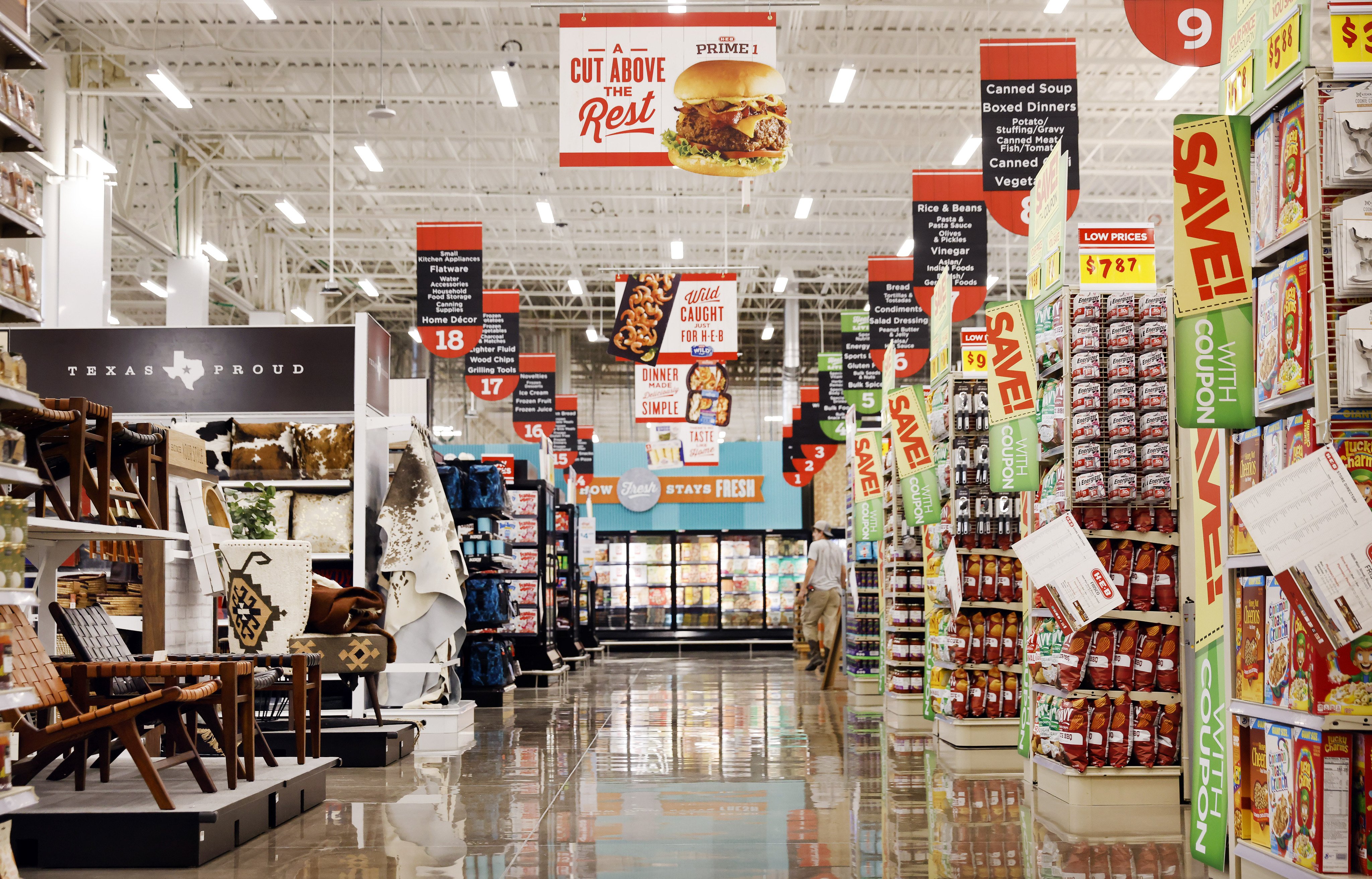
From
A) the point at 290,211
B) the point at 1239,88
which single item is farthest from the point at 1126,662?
the point at 290,211

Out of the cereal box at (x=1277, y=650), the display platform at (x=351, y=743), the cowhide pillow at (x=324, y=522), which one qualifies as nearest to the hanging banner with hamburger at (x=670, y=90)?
the cowhide pillow at (x=324, y=522)

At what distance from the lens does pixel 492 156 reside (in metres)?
19.9

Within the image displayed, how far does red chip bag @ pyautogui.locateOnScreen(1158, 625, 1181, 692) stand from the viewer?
5.40 metres

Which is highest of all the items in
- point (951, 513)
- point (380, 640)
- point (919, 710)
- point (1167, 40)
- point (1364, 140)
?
point (1167, 40)

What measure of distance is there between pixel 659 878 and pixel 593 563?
14.4 m

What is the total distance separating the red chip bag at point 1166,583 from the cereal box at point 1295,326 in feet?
6.96

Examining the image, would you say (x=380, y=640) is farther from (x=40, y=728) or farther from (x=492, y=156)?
(x=492, y=156)

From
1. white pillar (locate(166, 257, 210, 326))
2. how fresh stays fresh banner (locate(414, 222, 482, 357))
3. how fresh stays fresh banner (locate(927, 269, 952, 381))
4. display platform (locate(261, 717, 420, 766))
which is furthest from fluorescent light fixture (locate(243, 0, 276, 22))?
white pillar (locate(166, 257, 210, 326))

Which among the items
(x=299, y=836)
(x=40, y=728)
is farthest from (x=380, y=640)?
(x=40, y=728)

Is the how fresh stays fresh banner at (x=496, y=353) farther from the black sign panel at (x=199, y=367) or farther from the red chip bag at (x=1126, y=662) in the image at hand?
the red chip bag at (x=1126, y=662)

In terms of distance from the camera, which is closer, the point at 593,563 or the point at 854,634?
the point at 854,634

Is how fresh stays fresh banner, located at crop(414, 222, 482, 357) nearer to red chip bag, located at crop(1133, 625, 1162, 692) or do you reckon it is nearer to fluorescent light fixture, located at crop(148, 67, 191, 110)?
fluorescent light fixture, located at crop(148, 67, 191, 110)

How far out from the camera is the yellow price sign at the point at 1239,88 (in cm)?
376

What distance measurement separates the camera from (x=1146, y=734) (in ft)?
17.8
